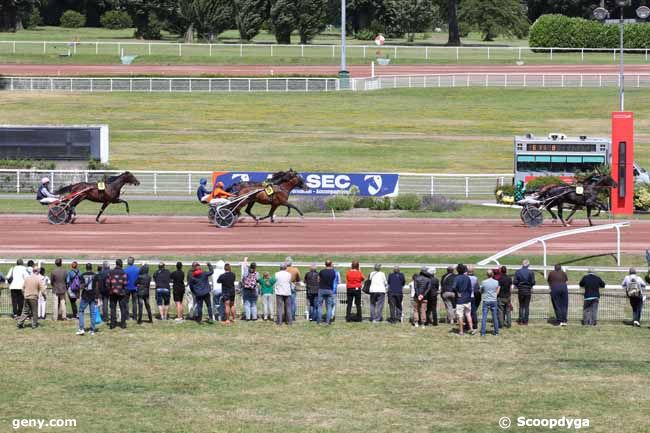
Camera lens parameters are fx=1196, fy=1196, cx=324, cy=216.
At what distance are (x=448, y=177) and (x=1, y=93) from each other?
96.7ft

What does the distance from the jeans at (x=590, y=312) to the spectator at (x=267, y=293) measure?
5.84 metres

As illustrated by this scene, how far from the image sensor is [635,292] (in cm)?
2158

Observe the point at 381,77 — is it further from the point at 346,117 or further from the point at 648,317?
the point at 648,317

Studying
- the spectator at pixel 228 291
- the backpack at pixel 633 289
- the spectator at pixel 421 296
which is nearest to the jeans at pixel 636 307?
the backpack at pixel 633 289

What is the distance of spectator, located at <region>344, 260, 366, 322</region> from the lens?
22.3 meters

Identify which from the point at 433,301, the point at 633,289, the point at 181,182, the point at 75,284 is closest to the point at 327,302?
the point at 433,301

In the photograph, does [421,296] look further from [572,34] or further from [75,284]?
[572,34]

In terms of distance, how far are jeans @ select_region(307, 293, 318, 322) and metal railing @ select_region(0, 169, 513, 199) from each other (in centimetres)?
1907

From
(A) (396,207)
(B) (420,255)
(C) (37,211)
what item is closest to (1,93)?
(C) (37,211)

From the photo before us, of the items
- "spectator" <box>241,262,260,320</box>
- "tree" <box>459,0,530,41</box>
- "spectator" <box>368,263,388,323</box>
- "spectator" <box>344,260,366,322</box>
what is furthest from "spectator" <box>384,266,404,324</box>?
"tree" <box>459,0,530,41</box>

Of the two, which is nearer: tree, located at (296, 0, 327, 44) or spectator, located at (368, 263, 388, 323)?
spectator, located at (368, 263, 388, 323)

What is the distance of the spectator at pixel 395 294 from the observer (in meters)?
22.2

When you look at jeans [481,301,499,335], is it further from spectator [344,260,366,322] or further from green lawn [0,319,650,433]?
spectator [344,260,366,322]

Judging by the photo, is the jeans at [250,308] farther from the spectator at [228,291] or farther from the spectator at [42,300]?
the spectator at [42,300]
